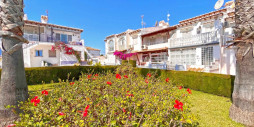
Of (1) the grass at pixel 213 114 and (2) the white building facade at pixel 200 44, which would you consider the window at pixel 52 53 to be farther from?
(1) the grass at pixel 213 114

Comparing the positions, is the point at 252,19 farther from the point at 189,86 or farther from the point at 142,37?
the point at 142,37

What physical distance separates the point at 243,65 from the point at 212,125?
2.40 meters

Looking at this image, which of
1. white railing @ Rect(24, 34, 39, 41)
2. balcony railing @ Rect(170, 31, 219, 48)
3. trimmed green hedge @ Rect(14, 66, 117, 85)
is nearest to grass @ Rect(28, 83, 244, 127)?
trimmed green hedge @ Rect(14, 66, 117, 85)

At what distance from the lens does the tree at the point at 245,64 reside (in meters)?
3.88

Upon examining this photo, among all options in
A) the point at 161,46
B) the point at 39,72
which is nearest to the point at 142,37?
the point at 161,46

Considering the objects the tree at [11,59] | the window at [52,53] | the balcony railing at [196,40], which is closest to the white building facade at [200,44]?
the balcony railing at [196,40]

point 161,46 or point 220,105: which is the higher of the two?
point 161,46

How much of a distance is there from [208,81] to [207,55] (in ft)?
26.0

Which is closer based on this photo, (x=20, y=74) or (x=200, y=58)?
(x=20, y=74)

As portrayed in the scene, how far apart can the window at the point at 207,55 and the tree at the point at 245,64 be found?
38.4 feet

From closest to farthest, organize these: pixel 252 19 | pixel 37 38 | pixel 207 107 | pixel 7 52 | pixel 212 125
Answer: pixel 7 52, pixel 252 19, pixel 212 125, pixel 207 107, pixel 37 38

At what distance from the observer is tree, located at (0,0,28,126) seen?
3.17 metres

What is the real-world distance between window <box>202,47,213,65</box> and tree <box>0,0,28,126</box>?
678 inches

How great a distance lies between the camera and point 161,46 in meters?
22.4
